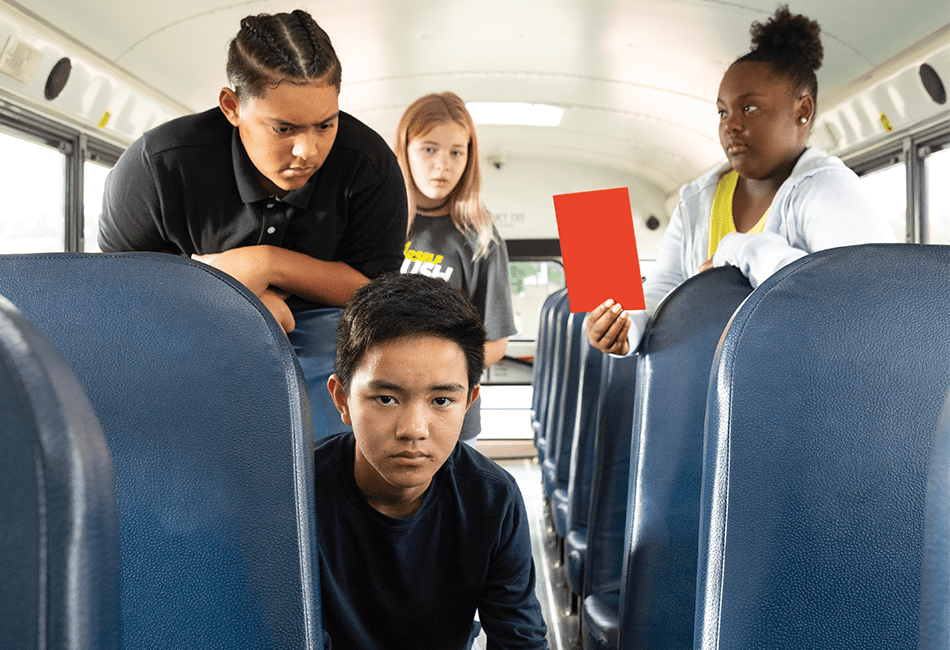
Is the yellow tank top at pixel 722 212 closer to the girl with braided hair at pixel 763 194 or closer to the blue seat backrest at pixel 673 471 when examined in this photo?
the girl with braided hair at pixel 763 194

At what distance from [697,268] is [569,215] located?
2.05ft

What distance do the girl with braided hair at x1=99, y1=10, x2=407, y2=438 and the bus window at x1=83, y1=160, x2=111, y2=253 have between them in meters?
→ 2.77

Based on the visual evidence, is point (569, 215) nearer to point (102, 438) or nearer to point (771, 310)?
point (771, 310)

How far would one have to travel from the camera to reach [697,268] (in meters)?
1.81

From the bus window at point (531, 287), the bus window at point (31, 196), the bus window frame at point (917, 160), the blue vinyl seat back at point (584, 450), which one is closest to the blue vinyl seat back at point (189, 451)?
the blue vinyl seat back at point (584, 450)

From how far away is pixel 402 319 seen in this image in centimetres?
129

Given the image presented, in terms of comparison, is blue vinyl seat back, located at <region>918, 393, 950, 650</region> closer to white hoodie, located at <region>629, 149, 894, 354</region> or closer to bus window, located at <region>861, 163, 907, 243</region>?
white hoodie, located at <region>629, 149, 894, 354</region>

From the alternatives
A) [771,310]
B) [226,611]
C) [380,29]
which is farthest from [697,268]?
[380,29]

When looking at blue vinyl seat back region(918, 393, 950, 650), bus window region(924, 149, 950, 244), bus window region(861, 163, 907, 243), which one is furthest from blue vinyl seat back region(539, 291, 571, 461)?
blue vinyl seat back region(918, 393, 950, 650)

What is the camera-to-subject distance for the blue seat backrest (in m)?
1.32

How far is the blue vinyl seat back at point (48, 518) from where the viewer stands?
329 mm

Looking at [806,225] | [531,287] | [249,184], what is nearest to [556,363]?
[806,225]

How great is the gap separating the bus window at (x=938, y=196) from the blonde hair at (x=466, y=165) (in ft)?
7.75

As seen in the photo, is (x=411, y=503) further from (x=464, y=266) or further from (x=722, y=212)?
(x=464, y=266)
